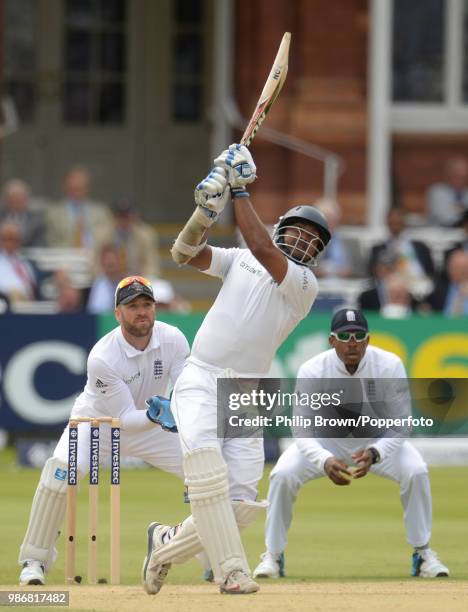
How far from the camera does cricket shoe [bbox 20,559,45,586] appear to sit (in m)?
9.03

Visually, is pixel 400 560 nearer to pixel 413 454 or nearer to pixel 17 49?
pixel 413 454

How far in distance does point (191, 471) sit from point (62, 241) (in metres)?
8.85

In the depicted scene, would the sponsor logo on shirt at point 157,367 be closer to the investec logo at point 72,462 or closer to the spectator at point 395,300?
the investec logo at point 72,462

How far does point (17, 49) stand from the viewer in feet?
61.3

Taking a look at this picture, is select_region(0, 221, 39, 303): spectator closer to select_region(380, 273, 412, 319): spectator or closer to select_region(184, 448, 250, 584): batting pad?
select_region(380, 273, 412, 319): spectator

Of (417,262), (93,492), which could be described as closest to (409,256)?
(417,262)

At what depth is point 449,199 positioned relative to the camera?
59.1 ft

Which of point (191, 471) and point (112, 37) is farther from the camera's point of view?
point (112, 37)

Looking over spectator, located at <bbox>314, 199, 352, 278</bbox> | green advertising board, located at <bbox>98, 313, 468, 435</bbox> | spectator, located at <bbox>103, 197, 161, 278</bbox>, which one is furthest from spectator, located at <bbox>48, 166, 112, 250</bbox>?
green advertising board, located at <bbox>98, 313, 468, 435</bbox>

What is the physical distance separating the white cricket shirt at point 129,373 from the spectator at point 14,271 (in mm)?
5981

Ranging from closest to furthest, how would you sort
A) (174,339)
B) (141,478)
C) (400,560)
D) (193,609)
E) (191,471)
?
(193,609) → (191,471) → (174,339) → (400,560) → (141,478)

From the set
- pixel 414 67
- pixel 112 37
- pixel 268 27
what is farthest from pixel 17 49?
pixel 414 67

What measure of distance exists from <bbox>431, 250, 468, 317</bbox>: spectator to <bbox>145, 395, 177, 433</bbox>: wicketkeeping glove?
7.00 metres

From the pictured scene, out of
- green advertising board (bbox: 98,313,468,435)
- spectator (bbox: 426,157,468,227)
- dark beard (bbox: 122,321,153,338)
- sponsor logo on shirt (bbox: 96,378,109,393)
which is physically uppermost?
spectator (bbox: 426,157,468,227)
